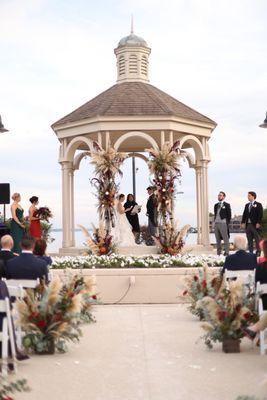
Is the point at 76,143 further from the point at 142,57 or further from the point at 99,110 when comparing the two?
the point at 142,57

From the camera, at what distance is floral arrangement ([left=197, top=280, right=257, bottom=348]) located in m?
8.11

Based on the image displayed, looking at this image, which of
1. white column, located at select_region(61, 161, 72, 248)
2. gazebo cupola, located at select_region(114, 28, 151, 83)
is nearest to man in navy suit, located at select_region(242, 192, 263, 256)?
white column, located at select_region(61, 161, 72, 248)

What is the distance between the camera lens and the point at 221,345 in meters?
8.86

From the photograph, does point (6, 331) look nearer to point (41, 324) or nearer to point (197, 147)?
point (41, 324)

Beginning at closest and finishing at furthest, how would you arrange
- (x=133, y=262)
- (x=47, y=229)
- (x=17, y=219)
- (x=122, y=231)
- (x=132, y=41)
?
1. (x=133, y=262)
2. (x=17, y=219)
3. (x=122, y=231)
4. (x=132, y=41)
5. (x=47, y=229)

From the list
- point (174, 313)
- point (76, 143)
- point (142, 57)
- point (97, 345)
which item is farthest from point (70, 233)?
point (97, 345)

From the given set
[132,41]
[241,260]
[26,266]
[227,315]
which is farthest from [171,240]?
[227,315]

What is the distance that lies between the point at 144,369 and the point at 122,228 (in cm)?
1147

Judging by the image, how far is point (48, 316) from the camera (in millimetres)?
8039

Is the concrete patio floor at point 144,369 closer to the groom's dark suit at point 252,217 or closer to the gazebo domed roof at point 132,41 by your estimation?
the groom's dark suit at point 252,217

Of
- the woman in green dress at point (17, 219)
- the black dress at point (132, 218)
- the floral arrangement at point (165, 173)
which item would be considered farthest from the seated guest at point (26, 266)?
the black dress at point (132, 218)

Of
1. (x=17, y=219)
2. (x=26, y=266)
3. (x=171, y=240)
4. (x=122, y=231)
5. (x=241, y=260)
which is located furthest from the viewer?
(x=122, y=231)

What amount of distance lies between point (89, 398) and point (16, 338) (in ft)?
7.92

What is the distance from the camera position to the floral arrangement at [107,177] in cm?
1764
